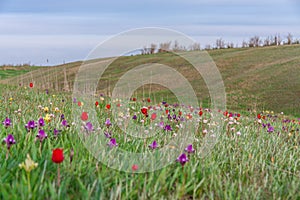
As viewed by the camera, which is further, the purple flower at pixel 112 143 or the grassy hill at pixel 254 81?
the grassy hill at pixel 254 81

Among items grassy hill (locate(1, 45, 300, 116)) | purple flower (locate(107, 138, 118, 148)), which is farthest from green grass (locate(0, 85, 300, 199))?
grassy hill (locate(1, 45, 300, 116))

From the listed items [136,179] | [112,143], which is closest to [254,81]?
[112,143]

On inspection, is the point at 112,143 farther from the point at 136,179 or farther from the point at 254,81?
the point at 254,81

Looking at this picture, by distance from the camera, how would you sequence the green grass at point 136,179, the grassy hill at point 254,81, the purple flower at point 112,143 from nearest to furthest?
the green grass at point 136,179, the purple flower at point 112,143, the grassy hill at point 254,81

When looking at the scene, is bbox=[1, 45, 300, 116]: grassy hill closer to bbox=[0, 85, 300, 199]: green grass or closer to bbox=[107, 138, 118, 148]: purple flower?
bbox=[107, 138, 118, 148]: purple flower

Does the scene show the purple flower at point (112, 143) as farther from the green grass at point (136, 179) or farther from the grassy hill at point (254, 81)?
the grassy hill at point (254, 81)

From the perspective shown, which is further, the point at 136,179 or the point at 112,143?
the point at 112,143

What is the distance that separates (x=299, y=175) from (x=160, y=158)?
4.59 ft

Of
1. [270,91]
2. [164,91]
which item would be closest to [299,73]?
[270,91]

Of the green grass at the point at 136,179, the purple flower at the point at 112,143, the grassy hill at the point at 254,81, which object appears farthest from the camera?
the grassy hill at the point at 254,81

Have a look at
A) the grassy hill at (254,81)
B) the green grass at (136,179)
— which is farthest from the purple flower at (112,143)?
the grassy hill at (254,81)

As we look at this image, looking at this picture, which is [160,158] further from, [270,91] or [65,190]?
[270,91]

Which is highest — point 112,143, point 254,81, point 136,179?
point 254,81

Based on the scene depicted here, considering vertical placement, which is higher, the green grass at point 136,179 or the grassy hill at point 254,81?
the grassy hill at point 254,81
